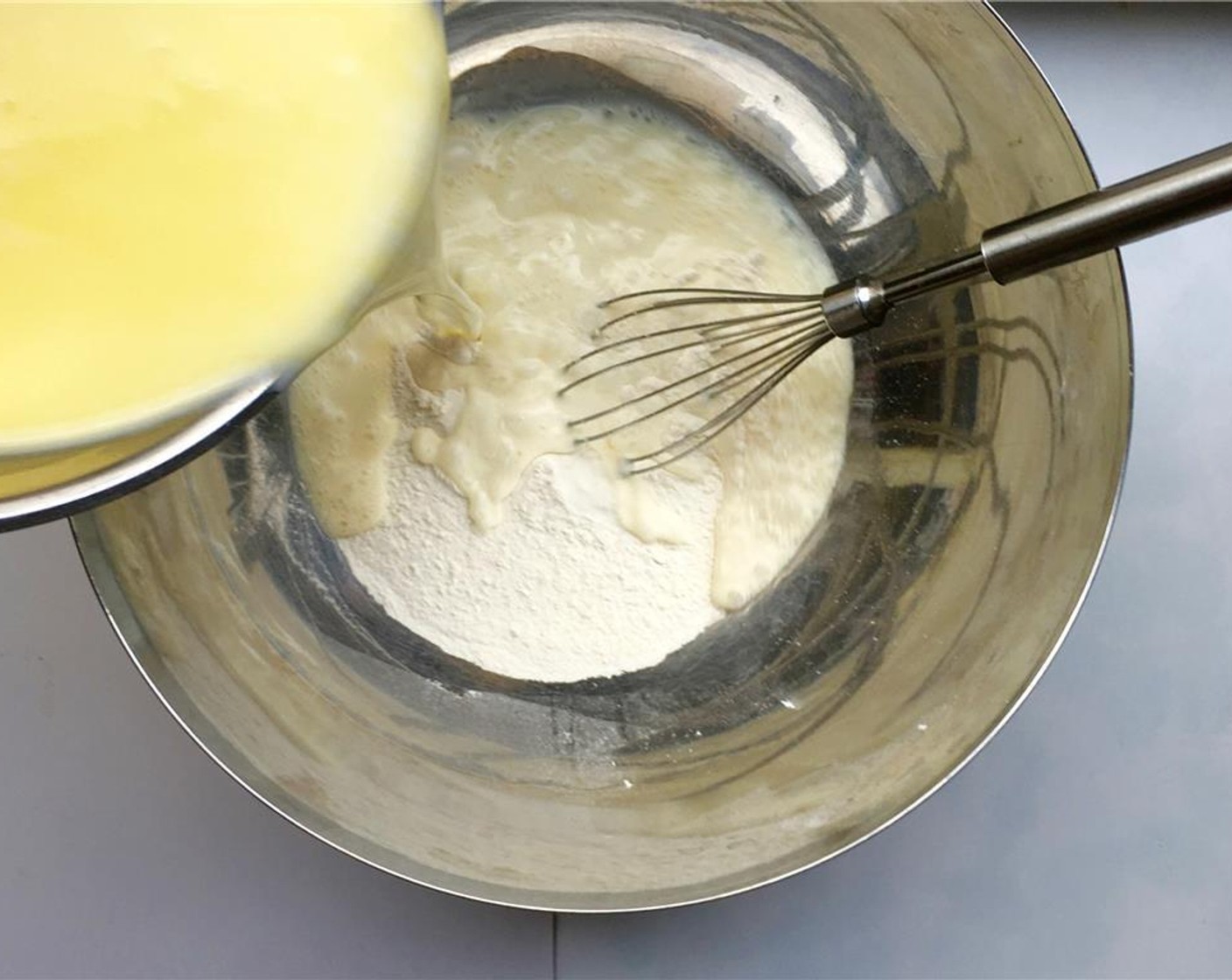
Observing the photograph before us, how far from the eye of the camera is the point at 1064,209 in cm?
49

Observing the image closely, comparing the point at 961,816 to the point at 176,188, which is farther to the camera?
the point at 961,816

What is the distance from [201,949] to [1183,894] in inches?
25.2

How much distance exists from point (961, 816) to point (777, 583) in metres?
0.19

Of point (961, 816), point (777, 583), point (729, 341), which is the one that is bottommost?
point (961, 816)

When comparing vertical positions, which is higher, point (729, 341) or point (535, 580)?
point (729, 341)

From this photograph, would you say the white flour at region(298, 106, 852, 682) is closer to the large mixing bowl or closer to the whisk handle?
the large mixing bowl

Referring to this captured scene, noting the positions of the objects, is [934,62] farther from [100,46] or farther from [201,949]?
[201,949]

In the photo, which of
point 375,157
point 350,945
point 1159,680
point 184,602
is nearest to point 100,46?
point 375,157

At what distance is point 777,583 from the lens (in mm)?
716

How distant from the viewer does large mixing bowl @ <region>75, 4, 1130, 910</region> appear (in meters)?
0.59

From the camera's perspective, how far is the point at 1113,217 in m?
0.48

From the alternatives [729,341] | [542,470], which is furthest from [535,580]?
[729,341]

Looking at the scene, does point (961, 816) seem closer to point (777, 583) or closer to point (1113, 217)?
point (777, 583)

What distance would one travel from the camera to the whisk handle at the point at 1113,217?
46 cm
